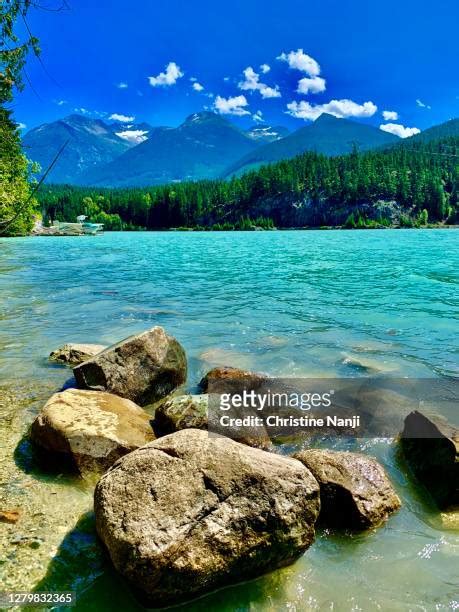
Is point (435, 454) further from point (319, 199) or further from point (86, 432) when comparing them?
point (319, 199)

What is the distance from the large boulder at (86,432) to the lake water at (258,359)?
31cm

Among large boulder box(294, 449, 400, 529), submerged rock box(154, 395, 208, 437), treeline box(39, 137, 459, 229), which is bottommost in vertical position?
large boulder box(294, 449, 400, 529)

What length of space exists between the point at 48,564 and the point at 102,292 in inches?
759

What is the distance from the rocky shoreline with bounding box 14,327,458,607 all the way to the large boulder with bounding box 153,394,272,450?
0.83 metres

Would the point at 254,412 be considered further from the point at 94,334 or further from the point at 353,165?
the point at 353,165

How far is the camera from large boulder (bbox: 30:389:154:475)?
18.5 ft

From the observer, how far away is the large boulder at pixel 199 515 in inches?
150

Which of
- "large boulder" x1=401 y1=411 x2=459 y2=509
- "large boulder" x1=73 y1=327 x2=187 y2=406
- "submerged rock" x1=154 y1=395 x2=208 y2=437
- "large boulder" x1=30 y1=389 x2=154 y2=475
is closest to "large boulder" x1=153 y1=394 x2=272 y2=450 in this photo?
"submerged rock" x1=154 y1=395 x2=208 y2=437

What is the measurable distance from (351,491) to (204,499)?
1.89 metres

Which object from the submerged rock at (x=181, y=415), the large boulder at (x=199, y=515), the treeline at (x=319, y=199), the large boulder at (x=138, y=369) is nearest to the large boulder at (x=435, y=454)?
the large boulder at (x=199, y=515)

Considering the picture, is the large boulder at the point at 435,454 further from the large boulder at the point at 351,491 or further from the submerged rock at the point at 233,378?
the submerged rock at the point at 233,378

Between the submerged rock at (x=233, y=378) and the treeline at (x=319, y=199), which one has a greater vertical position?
the treeline at (x=319, y=199)

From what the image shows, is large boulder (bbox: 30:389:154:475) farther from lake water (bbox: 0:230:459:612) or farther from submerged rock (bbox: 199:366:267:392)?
submerged rock (bbox: 199:366:267:392)

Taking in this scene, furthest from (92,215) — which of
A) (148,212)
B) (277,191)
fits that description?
(277,191)
